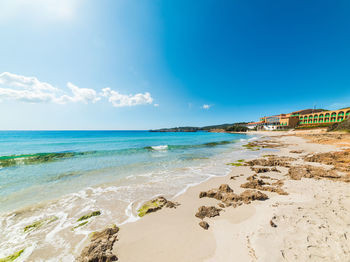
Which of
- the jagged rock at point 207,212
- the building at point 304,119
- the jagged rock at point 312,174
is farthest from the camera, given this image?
the building at point 304,119

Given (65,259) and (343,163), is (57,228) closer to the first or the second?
(65,259)

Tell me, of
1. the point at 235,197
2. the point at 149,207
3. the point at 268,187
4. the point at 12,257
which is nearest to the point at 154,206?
the point at 149,207

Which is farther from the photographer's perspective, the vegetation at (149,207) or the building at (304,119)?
the building at (304,119)

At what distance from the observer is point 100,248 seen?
332cm

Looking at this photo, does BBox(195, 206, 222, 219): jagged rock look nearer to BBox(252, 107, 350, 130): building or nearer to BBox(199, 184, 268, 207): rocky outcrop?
BBox(199, 184, 268, 207): rocky outcrop

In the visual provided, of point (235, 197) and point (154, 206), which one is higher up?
point (235, 197)

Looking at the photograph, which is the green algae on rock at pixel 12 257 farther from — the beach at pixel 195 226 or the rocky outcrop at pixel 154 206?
the rocky outcrop at pixel 154 206

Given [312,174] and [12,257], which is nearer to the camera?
[12,257]

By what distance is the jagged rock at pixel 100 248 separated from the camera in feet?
10.1

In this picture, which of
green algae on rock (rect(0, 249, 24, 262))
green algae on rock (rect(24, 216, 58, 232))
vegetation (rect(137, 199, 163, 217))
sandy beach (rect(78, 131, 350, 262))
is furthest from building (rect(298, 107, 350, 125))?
green algae on rock (rect(0, 249, 24, 262))

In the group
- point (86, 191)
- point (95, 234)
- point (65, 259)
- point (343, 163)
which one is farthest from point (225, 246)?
point (343, 163)

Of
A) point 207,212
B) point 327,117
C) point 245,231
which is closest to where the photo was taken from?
point 245,231

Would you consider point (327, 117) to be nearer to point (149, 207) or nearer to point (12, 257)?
point (149, 207)

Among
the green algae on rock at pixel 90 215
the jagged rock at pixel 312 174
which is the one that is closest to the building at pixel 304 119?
the jagged rock at pixel 312 174
